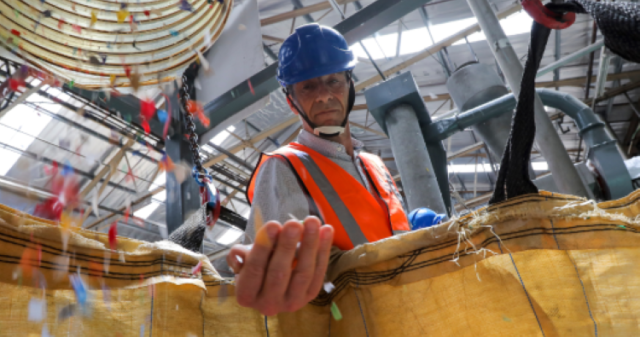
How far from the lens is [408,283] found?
1.04 metres

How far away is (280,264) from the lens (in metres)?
0.83

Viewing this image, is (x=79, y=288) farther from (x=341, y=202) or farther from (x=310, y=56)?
(x=310, y=56)

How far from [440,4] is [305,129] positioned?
23.1ft

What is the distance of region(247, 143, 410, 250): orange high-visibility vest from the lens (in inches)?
55.1

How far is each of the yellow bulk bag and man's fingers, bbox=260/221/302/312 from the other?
0.67ft

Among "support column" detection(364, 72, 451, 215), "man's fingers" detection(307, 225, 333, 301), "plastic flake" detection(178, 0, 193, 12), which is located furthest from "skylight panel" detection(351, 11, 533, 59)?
"man's fingers" detection(307, 225, 333, 301)

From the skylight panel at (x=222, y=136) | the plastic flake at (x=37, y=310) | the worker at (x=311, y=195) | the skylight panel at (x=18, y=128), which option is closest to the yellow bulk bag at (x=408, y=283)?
the plastic flake at (x=37, y=310)

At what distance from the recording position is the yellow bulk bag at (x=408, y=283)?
2.85 ft

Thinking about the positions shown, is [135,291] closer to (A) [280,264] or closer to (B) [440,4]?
(A) [280,264]

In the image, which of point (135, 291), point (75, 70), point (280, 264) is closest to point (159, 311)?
point (135, 291)

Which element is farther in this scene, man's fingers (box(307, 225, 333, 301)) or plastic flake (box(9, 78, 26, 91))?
plastic flake (box(9, 78, 26, 91))

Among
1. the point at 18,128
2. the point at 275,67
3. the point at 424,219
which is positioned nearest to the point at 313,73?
the point at 424,219

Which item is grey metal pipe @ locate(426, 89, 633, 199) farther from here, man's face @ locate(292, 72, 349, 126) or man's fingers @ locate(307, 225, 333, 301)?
man's fingers @ locate(307, 225, 333, 301)

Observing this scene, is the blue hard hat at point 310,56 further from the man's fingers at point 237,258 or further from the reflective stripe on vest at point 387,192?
the man's fingers at point 237,258
